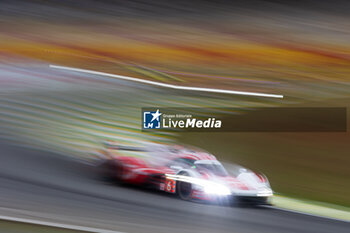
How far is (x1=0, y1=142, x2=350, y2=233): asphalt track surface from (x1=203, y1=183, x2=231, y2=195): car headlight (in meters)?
0.08

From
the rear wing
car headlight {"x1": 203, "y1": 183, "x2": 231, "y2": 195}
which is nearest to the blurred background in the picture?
the rear wing

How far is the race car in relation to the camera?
1908mm

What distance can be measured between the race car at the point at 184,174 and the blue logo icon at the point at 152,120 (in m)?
0.10

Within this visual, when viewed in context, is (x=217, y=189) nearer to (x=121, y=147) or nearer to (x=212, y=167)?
(x=212, y=167)

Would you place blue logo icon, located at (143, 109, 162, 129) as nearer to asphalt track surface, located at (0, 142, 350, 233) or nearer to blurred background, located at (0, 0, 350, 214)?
Answer: blurred background, located at (0, 0, 350, 214)

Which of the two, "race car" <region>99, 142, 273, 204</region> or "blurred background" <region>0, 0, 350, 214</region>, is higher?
"blurred background" <region>0, 0, 350, 214</region>

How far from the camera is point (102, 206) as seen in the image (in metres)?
1.96

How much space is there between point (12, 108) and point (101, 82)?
1.79 ft

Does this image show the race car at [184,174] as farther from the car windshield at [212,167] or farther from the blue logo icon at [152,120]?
the blue logo icon at [152,120]

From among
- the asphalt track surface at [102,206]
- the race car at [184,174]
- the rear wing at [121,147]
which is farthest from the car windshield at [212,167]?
the rear wing at [121,147]

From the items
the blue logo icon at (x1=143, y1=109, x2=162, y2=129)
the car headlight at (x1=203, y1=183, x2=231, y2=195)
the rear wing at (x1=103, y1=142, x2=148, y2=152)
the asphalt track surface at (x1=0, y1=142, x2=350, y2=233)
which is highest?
the blue logo icon at (x1=143, y1=109, x2=162, y2=129)

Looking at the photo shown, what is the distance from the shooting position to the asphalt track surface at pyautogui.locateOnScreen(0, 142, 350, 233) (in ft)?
6.19

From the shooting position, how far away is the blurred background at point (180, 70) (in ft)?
6.36

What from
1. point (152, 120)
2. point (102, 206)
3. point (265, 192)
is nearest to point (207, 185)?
point (265, 192)
